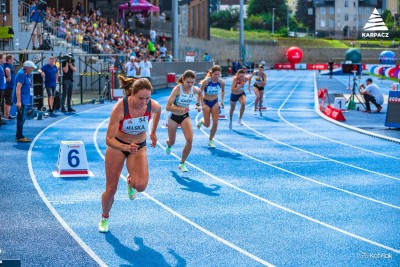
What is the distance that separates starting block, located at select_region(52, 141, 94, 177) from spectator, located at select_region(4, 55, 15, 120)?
30.8 feet

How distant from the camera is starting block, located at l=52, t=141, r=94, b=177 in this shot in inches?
556

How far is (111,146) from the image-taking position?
9.22 meters

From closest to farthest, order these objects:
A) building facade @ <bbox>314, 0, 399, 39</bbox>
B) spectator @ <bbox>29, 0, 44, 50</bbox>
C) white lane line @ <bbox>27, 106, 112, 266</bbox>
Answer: white lane line @ <bbox>27, 106, 112, 266</bbox> → spectator @ <bbox>29, 0, 44, 50</bbox> → building facade @ <bbox>314, 0, 399, 39</bbox>

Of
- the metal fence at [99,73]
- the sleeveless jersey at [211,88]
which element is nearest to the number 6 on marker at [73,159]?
the sleeveless jersey at [211,88]

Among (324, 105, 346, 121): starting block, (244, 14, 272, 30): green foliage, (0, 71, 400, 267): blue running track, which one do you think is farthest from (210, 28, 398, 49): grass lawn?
(0, 71, 400, 267): blue running track

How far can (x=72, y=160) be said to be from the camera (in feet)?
47.2

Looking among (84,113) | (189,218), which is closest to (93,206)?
(189,218)

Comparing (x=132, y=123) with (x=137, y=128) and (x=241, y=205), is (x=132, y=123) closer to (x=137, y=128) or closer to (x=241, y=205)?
(x=137, y=128)

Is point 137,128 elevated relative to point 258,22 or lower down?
lower down

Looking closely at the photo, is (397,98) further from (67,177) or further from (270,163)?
(67,177)

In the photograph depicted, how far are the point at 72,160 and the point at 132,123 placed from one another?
5.40m

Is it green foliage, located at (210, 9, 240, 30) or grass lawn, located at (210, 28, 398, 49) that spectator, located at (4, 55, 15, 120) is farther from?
green foliage, located at (210, 9, 240, 30)

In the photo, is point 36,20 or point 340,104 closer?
point 340,104

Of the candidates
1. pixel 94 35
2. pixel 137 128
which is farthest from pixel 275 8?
→ pixel 137 128
